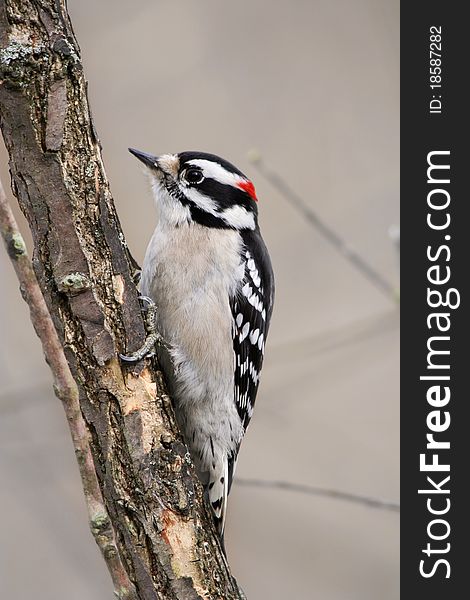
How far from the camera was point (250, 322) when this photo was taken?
3188 mm

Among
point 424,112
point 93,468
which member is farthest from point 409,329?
point 93,468

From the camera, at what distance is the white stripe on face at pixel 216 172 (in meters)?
3.19

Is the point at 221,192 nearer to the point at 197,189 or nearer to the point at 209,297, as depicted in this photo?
the point at 197,189

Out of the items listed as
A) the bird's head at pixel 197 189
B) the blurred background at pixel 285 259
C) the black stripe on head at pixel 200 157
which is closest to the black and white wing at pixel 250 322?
the bird's head at pixel 197 189

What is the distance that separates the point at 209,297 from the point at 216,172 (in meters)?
0.51

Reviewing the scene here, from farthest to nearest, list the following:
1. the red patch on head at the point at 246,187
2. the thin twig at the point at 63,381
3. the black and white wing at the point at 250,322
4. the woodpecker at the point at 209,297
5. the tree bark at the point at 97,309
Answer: the red patch on head at the point at 246,187 → the black and white wing at the point at 250,322 → the woodpecker at the point at 209,297 → the thin twig at the point at 63,381 → the tree bark at the point at 97,309

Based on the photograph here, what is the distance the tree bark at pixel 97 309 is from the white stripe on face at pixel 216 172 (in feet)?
3.14

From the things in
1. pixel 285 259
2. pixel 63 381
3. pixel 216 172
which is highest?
pixel 285 259

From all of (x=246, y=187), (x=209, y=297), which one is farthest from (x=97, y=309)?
(x=246, y=187)

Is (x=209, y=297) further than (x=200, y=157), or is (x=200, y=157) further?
(x=200, y=157)

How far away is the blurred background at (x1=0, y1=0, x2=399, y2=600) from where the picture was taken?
453 centimetres

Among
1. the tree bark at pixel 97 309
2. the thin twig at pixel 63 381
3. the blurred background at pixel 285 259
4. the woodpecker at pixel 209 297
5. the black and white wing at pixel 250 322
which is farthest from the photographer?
the blurred background at pixel 285 259

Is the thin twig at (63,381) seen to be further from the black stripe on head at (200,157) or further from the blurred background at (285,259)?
the blurred background at (285,259)

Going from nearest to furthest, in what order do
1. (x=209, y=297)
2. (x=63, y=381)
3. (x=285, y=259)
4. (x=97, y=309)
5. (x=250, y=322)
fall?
1. (x=97, y=309)
2. (x=63, y=381)
3. (x=209, y=297)
4. (x=250, y=322)
5. (x=285, y=259)
